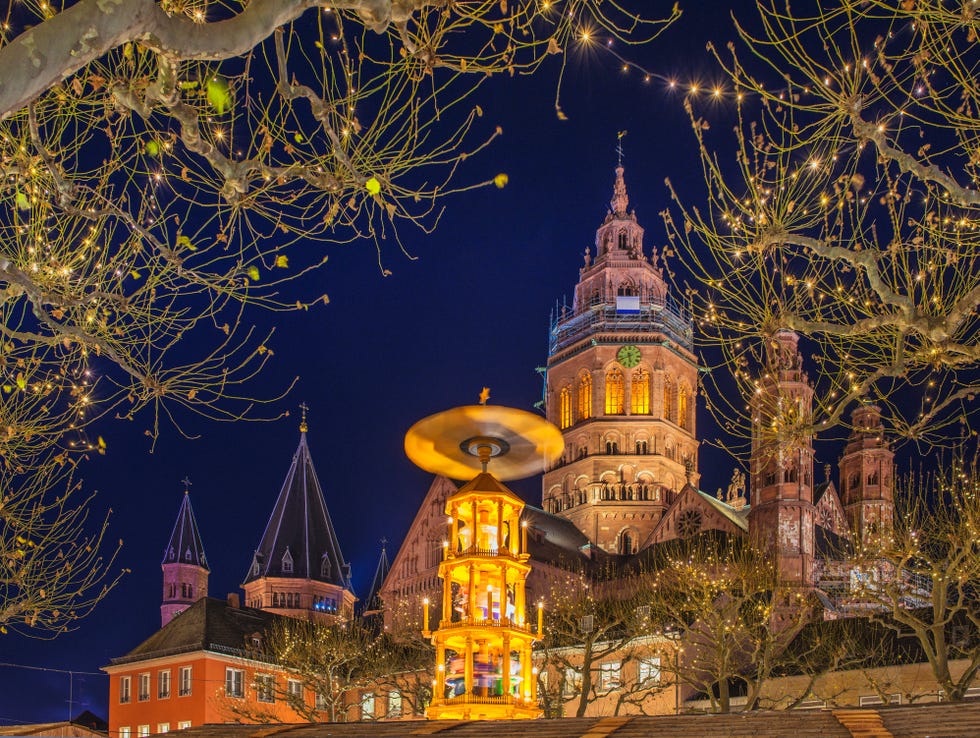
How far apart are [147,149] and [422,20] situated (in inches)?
126

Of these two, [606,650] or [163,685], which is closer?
[606,650]

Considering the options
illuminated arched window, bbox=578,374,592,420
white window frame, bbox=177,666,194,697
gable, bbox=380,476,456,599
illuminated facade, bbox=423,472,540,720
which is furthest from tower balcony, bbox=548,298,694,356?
illuminated facade, bbox=423,472,540,720

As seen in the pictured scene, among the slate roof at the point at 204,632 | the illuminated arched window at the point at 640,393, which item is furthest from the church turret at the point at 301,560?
the illuminated arched window at the point at 640,393

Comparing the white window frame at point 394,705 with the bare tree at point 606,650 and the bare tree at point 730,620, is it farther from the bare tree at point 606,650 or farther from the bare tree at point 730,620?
the bare tree at point 730,620

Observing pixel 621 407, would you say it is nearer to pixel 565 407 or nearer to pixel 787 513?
pixel 565 407

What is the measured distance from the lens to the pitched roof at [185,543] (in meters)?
106

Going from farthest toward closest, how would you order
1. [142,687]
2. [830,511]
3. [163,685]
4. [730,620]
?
[830,511], [142,687], [163,685], [730,620]

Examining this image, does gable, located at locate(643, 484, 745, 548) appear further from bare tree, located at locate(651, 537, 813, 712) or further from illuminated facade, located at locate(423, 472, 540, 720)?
illuminated facade, located at locate(423, 472, 540, 720)

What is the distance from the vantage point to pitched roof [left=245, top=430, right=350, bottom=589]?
3629 inches

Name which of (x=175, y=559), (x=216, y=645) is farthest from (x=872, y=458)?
(x=175, y=559)

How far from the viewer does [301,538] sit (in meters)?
93.9

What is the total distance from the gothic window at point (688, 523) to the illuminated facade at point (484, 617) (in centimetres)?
4935

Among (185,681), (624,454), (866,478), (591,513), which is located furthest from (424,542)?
(866,478)

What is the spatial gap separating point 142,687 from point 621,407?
136 feet
